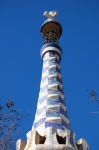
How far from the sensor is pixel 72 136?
5.90 metres

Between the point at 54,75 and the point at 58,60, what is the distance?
2.85 ft

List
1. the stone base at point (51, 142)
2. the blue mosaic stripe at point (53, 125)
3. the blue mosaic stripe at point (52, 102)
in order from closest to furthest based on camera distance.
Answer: the stone base at point (51, 142)
the blue mosaic stripe at point (53, 125)
the blue mosaic stripe at point (52, 102)

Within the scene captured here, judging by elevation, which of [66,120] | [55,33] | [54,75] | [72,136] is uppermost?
[55,33]

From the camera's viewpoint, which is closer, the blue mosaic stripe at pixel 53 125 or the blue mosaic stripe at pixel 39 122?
the blue mosaic stripe at pixel 53 125

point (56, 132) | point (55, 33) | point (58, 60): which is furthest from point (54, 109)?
point (55, 33)

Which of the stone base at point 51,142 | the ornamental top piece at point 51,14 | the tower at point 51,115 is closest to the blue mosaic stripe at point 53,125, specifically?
the tower at point 51,115

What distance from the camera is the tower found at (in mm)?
5738

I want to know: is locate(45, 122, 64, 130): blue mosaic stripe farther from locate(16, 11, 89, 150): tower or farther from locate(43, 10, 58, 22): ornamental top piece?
locate(43, 10, 58, 22): ornamental top piece

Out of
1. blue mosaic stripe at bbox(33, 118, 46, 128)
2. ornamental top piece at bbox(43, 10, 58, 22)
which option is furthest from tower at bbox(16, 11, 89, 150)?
ornamental top piece at bbox(43, 10, 58, 22)

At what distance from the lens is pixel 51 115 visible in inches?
256

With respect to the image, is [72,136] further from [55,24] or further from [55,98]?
[55,24]

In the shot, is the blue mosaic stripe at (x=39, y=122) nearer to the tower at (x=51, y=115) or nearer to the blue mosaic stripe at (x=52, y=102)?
the tower at (x=51, y=115)

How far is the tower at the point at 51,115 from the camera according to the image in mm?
5738

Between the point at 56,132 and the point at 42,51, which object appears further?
the point at 42,51
